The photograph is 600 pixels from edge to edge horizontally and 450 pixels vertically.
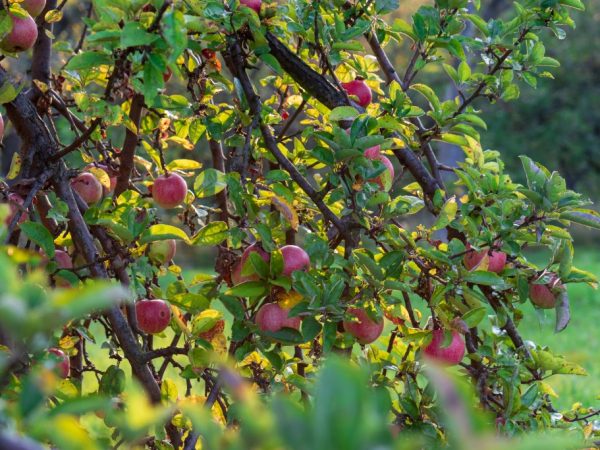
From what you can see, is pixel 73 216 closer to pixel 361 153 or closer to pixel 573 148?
pixel 361 153

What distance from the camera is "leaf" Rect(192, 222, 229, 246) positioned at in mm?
1354

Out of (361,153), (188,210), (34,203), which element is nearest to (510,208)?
(361,153)

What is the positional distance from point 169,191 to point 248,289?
0.30 meters

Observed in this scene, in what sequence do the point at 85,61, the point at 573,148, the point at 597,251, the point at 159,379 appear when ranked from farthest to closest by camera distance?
the point at 573,148 → the point at 597,251 → the point at 159,379 → the point at 85,61

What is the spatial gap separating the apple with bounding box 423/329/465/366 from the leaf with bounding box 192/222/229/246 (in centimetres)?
38

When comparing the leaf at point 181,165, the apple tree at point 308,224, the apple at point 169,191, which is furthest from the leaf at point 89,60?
the leaf at point 181,165

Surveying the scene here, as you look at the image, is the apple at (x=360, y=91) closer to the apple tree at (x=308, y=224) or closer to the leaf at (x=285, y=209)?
the apple tree at (x=308, y=224)

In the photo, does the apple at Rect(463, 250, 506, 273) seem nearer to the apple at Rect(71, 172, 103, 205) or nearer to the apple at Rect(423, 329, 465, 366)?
the apple at Rect(423, 329, 465, 366)

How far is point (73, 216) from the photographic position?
1.44 meters

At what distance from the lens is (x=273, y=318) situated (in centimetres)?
131

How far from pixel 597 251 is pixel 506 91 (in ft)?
34.7

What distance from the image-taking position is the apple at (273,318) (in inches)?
51.6

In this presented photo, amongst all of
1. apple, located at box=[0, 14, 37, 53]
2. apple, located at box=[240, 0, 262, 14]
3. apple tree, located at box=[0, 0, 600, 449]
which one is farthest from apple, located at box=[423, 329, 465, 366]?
apple, located at box=[0, 14, 37, 53]

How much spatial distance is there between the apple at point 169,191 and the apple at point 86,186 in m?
0.14
